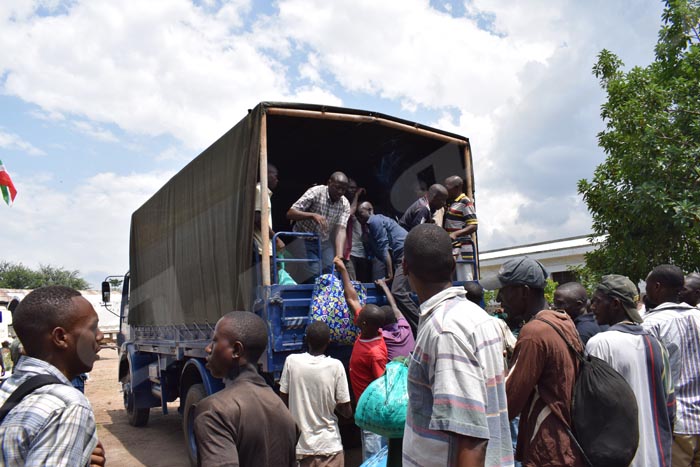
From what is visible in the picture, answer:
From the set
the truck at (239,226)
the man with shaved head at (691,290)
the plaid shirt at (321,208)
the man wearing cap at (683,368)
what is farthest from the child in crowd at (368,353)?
the man with shaved head at (691,290)

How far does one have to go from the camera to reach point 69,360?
5.37ft

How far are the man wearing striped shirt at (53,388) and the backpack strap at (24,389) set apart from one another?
0.6 inches

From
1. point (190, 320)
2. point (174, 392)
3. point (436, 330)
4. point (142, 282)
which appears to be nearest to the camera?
point (436, 330)

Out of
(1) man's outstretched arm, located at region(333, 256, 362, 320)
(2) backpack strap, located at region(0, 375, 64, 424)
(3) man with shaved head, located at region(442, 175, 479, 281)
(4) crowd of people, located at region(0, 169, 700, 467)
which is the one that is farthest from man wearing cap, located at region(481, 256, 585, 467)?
(3) man with shaved head, located at region(442, 175, 479, 281)

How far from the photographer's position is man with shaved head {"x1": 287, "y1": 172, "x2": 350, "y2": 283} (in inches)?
203

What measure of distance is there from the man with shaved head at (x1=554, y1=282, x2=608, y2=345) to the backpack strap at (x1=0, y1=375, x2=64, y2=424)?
11.5 feet

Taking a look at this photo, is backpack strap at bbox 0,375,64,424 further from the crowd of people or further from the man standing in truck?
the man standing in truck

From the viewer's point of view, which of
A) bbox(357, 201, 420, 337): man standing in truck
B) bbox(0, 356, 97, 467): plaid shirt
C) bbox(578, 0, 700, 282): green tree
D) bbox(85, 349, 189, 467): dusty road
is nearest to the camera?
bbox(0, 356, 97, 467): plaid shirt

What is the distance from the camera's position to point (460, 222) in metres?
6.02

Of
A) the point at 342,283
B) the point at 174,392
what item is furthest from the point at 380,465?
the point at 174,392

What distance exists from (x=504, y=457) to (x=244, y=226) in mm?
3409

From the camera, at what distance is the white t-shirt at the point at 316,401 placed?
376 centimetres

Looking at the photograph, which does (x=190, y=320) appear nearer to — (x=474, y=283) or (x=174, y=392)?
(x=174, y=392)

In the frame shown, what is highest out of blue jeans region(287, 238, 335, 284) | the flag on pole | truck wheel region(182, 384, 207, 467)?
the flag on pole
